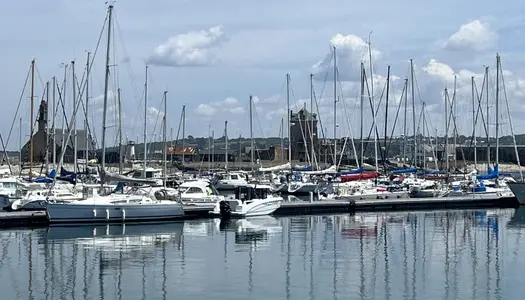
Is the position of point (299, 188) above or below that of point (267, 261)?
above

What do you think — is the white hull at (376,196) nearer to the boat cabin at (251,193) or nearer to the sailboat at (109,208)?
the boat cabin at (251,193)

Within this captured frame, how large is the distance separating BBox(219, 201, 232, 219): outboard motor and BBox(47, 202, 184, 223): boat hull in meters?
3.50

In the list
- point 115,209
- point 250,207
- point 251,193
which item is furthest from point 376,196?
point 115,209

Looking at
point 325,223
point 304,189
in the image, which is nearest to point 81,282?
point 325,223

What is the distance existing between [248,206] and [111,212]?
10.0m

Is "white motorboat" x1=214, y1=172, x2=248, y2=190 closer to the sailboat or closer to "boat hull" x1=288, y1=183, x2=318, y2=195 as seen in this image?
"boat hull" x1=288, y1=183, x2=318, y2=195

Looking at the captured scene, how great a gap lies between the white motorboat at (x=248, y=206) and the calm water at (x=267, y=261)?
130 cm

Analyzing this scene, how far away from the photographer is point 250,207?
188 feet

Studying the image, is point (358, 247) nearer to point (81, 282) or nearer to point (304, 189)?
point (81, 282)

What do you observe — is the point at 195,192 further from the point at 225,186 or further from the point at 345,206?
the point at 225,186

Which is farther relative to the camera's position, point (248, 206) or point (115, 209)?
point (248, 206)

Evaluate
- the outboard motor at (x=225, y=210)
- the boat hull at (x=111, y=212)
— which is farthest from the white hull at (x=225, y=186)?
the boat hull at (x=111, y=212)

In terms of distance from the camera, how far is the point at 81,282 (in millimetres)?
31859

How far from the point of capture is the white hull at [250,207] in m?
56.6
